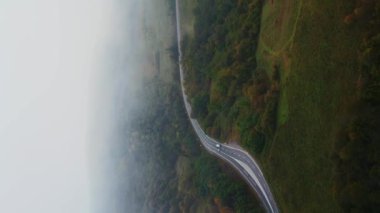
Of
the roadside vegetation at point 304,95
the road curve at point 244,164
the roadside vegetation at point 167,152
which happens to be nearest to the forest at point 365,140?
the roadside vegetation at point 304,95

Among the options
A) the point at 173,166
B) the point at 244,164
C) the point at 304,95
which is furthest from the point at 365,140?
the point at 173,166

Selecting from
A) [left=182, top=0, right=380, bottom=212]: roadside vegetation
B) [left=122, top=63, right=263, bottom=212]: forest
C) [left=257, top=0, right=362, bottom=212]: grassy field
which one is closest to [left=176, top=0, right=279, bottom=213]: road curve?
[left=122, top=63, right=263, bottom=212]: forest

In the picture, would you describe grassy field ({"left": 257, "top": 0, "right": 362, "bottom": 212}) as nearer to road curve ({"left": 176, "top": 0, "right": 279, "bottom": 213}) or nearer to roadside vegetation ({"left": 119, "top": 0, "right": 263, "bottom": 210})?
road curve ({"left": 176, "top": 0, "right": 279, "bottom": 213})

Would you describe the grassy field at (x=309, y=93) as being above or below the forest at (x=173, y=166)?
above

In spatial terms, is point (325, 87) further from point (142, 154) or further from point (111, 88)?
point (111, 88)

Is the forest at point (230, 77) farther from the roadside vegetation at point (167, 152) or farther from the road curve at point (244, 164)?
the roadside vegetation at point (167, 152)

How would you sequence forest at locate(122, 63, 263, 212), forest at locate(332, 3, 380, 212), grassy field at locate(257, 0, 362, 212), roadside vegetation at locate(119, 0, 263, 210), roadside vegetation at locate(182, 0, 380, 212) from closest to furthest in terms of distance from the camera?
forest at locate(332, 3, 380, 212)
roadside vegetation at locate(182, 0, 380, 212)
grassy field at locate(257, 0, 362, 212)
forest at locate(122, 63, 263, 212)
roadside vegetation at locate(119, 0, 263, 210)

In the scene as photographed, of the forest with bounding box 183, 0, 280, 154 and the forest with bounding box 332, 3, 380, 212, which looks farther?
the forest with bounding box 183, 0, 280, 154

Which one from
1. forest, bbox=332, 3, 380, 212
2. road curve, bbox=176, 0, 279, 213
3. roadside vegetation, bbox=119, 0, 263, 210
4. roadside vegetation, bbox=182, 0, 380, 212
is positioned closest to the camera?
forest, bbox=332, 3, 380, 212
